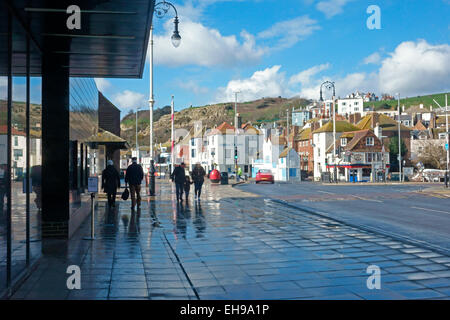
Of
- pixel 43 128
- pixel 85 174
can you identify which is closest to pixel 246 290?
pixel 43 128

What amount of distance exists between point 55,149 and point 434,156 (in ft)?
244

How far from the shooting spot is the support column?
33.0 feet

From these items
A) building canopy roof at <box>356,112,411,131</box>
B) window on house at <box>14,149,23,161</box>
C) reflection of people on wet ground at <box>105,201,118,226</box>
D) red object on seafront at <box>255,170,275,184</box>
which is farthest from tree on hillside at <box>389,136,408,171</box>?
window on house at <box>14,149,23,161</box>

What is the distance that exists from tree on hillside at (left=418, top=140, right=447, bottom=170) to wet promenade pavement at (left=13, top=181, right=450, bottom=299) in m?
68.0

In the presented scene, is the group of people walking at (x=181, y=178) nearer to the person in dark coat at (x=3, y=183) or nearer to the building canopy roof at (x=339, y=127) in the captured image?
the person in dark coat at (x=3, y=183)

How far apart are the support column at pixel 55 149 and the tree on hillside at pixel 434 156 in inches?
2891

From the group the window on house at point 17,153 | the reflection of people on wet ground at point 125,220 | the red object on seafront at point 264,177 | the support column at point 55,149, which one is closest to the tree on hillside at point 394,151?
the red object on seafront at point 264,177

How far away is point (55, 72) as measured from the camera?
1005 centimetres

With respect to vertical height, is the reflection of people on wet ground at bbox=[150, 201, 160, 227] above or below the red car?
below

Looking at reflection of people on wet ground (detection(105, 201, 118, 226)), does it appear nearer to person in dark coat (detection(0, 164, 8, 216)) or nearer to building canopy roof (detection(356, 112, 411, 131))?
person in dark coat (detection(0, 164, 8, 216))

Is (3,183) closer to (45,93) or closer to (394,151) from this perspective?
(45,93)

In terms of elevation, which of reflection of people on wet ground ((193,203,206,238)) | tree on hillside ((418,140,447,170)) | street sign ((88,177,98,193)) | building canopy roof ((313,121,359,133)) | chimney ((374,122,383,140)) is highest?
building canopy roof ((313,121,359,133))

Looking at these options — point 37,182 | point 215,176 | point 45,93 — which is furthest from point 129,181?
point 215,176

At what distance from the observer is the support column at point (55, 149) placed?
33.0ft
